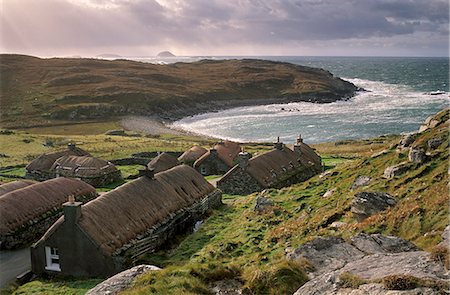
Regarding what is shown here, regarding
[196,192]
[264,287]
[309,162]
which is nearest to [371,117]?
[309,162]

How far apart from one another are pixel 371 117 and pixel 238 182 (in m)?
104

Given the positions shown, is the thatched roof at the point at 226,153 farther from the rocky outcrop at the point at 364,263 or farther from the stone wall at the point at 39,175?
the rocky outcrop at the point at 364,263

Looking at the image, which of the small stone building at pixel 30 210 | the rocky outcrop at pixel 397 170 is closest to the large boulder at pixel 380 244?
the rocky outcrop at pixel 397 170

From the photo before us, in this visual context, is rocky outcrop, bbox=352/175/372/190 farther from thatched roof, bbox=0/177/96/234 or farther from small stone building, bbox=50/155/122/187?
small stone building, bbox=50/155/122/187

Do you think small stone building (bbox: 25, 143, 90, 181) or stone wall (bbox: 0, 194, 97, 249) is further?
small stone building (bbox: 25, 143, 90, 181)

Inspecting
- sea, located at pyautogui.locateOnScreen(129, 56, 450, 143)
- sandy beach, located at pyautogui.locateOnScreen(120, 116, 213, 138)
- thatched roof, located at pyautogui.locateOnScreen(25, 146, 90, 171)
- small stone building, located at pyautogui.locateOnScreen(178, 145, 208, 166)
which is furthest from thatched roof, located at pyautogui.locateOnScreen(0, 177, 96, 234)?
sandy beach, located at pyautogui.locateOnScreen(120, 116, 213, 138)

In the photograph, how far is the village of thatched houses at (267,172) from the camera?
146 ft

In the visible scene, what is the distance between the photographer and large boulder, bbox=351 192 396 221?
20109 millimetres

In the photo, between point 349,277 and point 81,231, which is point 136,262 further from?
point 349,277

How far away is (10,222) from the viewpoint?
31922 mm

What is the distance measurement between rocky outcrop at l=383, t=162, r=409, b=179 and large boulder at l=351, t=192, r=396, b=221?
4.18m

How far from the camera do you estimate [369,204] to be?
2030 cm

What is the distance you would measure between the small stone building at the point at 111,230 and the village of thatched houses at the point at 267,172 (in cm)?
1220

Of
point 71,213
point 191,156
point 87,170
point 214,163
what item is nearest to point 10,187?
point 87,170
